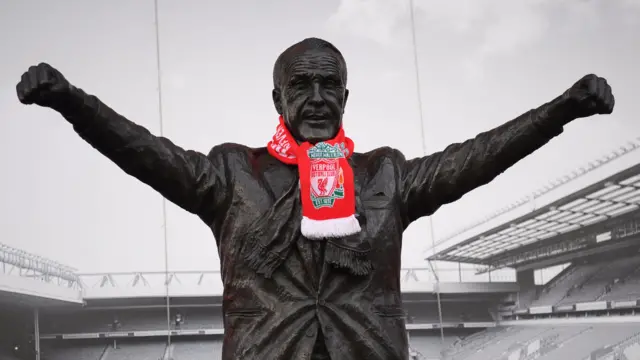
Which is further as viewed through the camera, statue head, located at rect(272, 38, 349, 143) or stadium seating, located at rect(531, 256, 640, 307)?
stadium seating, located at rect(531, 256, 640, 307)

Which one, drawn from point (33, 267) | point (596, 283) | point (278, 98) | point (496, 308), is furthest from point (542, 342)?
point (278, 98)

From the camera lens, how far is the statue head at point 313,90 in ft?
5.98

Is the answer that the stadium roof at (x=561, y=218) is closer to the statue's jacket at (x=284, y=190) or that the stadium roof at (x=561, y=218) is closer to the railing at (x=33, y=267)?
the railing at (x=33, y=267)

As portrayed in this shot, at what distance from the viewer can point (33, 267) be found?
14430 mm

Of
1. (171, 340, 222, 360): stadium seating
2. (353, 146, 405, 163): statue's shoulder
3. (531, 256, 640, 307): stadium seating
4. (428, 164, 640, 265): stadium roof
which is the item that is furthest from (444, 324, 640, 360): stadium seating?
(353, 146, 405, 163): statue's shoulder

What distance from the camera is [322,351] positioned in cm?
176

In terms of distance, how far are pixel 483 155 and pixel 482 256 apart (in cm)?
2052

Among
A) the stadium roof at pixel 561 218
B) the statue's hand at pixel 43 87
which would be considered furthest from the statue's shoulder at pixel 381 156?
the stadium roof at pixel 561 218

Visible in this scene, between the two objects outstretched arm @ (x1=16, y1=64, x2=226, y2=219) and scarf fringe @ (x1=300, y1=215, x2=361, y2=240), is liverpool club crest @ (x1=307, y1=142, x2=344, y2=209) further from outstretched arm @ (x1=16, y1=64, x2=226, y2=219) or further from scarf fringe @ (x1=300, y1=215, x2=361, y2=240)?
outstretched arm @ (x1=16, y1=64, x2=226, y2=219)

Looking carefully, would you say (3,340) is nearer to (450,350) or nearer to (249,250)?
(450,350)

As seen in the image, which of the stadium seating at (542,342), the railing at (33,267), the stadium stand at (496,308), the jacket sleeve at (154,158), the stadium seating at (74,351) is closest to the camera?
the jacket sleeve at (154,158)

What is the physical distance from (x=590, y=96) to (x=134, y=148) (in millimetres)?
1077

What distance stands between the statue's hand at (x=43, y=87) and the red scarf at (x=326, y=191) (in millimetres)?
583

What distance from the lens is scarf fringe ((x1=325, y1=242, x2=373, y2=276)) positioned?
1.74 meters
